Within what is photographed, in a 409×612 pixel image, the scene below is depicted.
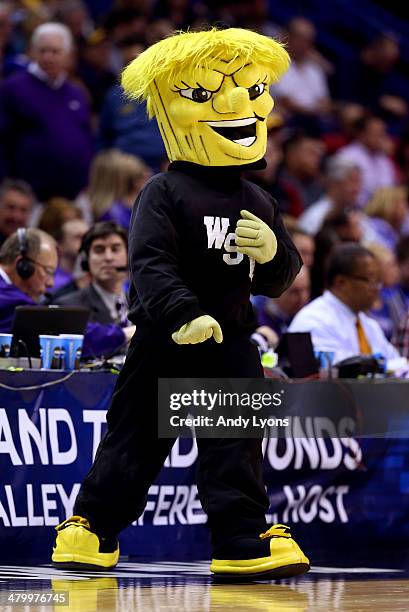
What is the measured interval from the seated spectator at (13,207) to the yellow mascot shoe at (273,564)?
4330 millimetres

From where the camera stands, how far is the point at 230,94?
472 cm

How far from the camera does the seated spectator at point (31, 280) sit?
6012 mm

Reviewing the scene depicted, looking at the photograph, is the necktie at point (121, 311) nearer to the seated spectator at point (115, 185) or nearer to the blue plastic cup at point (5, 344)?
the blue plastic cup at point (5, 344)

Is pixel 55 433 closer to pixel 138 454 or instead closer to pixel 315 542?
pixel 138 454

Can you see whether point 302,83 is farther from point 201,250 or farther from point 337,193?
point 201,250

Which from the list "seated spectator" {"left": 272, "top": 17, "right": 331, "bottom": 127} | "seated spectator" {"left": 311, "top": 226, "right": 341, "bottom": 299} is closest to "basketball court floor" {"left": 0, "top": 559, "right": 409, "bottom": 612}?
"seated spectator" {"left": 311, "top": 226, "right": 341, "bottom": 299}

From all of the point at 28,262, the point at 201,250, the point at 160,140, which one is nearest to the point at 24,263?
the point at 28,262

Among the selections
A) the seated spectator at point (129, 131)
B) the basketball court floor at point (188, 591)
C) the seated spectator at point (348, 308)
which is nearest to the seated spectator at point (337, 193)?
the seated spectator at point (129, 131)

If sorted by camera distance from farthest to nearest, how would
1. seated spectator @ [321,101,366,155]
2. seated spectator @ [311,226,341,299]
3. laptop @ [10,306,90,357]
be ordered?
1. seated spectator @ [321,101,366,155]
2. seated spectator @ [311,226,341,299]
3. laptop @ [10,306,90,357]

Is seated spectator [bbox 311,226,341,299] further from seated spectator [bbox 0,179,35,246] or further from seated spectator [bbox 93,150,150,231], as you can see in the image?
seated spectator [bbox 0,179,35,246]

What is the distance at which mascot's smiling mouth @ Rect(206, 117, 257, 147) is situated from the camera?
475cm

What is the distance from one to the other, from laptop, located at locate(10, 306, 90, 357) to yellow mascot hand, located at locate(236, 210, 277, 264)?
1310mm

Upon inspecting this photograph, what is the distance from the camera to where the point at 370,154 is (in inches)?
477

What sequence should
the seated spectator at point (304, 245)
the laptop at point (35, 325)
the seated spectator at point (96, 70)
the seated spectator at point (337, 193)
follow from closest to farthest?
the laptop at point (35, 325)
the seated spectator at point (304, 245)
the seated spectator at point (337, 193)
the seated spectator at point (96, 70)
